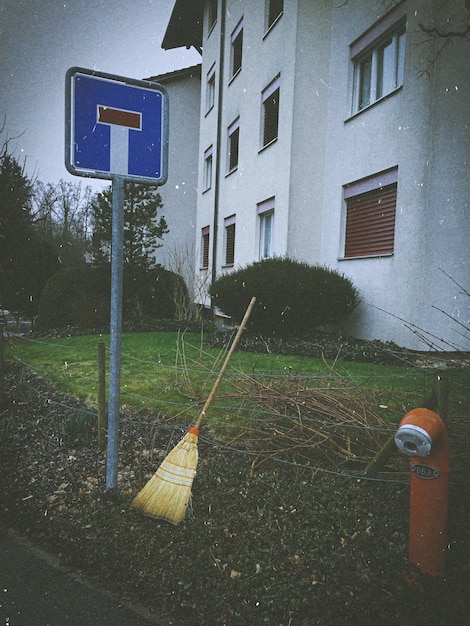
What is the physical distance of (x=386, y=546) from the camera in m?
2.60

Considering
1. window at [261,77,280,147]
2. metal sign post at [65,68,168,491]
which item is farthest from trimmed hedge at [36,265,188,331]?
metal sign post at [65,68,168,491]

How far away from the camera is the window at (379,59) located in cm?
866

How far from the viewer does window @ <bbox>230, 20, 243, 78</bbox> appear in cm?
1498

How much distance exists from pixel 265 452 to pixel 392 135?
270 inches

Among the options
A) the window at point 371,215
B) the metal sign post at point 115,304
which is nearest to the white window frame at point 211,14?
the window at point 371,215

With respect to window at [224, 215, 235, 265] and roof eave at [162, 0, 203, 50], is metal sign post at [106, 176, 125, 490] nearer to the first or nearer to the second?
window at [224, 215, 235, 265]

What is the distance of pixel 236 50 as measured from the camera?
15.6 meters

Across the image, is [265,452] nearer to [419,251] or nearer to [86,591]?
[86,591]

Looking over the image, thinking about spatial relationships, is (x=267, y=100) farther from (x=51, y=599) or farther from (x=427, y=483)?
(x=51, y=599)

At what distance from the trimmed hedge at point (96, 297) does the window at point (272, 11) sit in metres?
7.46

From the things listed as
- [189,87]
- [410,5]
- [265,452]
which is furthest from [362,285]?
[189,87]

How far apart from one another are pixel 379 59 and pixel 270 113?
12.2ft

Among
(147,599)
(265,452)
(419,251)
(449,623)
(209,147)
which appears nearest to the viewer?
(449,623)

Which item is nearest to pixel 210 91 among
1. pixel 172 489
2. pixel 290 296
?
pixel 290 296
